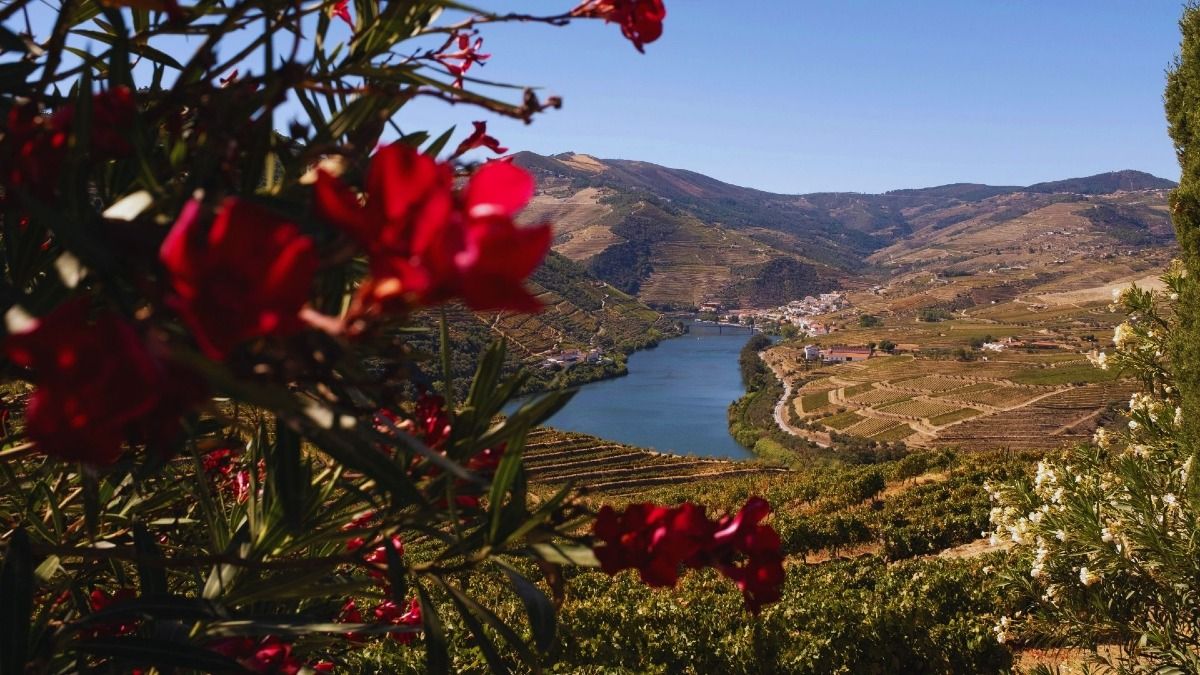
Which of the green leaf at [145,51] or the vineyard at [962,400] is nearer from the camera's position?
the green leaf at [145,51]

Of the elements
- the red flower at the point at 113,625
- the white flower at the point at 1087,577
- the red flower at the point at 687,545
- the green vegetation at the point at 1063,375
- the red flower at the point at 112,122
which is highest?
the red flower at the point at 112,122

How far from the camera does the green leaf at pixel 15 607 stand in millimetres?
748

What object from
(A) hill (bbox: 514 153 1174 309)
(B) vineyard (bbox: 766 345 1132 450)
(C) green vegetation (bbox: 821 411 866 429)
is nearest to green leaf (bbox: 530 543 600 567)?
(B) vineyard (bbox: 766 345 1132 450)

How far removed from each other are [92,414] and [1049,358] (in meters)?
67.1

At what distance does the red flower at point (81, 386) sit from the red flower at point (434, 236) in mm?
112

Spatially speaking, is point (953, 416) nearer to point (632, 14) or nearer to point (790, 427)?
point (790, 427)

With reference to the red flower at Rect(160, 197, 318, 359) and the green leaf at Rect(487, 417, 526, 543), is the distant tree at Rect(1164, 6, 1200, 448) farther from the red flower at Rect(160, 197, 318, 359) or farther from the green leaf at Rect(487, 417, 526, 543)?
the red flower at Rect(160, 197, 318, 359)

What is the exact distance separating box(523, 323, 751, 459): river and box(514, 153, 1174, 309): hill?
31.5 metres

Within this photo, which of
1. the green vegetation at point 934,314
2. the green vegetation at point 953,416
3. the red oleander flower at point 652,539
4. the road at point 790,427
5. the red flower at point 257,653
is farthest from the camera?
the green vegetation at point 934,314

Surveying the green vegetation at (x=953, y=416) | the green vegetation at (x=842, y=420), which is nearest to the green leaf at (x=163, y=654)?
the green vegetation at (x=842, y=420)

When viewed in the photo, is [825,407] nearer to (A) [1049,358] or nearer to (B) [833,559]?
(A) [1049,358]

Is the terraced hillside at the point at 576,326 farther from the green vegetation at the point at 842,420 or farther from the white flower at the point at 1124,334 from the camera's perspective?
the white flower at the point at 1124,334

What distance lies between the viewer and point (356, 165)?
0.48 m

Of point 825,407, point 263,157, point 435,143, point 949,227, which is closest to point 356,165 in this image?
point 263,157
